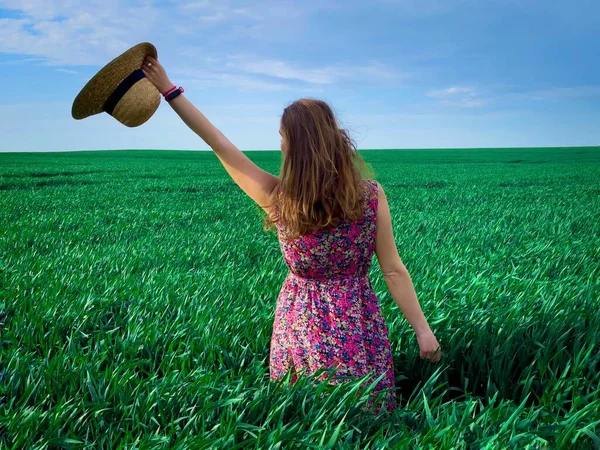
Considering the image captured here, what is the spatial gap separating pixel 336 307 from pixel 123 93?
4.62 feet

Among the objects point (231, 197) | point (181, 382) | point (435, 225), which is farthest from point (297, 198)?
point (231, 197)

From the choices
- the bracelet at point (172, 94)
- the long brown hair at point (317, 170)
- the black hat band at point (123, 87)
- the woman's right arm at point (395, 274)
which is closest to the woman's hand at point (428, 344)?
the woman's right arm at point (395, 274)

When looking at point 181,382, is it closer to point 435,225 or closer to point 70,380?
point 70,380

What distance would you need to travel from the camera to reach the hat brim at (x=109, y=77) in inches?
106

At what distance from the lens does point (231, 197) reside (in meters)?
14.8

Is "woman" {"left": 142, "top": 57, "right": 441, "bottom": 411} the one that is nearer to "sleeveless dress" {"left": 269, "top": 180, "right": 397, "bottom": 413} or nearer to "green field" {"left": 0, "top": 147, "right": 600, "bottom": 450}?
"sleeveless dress" {"left": 269, "top": 180, "right": 397, "bottom": 413}

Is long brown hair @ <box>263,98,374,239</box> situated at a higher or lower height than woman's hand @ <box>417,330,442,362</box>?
higher

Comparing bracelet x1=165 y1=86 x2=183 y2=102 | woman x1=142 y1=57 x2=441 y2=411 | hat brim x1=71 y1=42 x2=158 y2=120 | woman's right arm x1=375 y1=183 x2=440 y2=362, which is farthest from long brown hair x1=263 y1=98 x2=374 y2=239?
hat brim x1=71 y1=42 x2=158 y2=120

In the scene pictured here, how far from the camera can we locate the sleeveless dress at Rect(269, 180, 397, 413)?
266 centimetres

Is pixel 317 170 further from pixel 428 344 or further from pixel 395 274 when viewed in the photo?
pixel 428 344

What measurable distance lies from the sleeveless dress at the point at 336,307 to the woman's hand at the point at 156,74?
86 cm

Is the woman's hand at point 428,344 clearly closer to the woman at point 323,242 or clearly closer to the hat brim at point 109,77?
the woman at point 323,242

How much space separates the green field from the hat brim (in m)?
1.31

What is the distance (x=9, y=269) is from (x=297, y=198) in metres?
4.61
